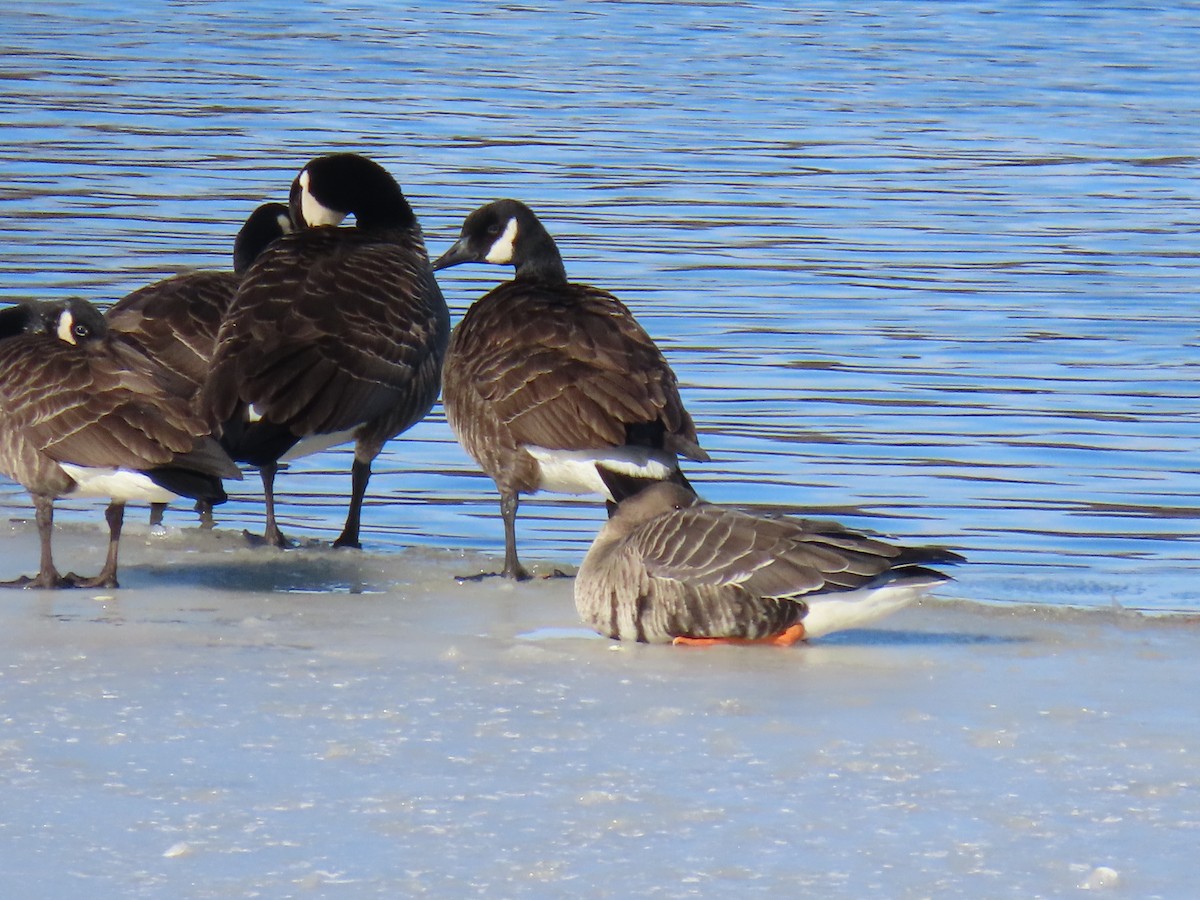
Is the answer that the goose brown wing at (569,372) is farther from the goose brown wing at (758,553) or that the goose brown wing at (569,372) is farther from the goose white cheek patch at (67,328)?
the goose white cheek patch at (67,328)

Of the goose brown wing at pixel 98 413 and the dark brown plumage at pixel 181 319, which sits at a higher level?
A: the dark brown plumage at pixel 181 319

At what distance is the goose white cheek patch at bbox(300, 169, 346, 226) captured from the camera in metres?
9.20

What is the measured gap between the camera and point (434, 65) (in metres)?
28.0

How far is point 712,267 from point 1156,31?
1910cm

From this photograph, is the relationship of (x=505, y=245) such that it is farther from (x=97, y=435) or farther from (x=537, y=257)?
(x=97, y=435)

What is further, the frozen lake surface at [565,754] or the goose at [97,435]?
the goose at [97,435]

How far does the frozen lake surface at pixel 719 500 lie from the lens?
4.47m

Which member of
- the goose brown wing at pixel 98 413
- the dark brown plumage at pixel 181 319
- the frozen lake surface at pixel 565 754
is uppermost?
the dark brown plumage at pixel 181 319

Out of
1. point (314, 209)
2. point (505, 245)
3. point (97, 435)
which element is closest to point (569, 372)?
point (505, 245)

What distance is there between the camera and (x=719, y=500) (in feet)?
30.2

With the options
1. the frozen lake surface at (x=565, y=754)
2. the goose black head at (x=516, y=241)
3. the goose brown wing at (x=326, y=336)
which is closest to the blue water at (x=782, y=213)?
the goose brown wing at (x=326, y=336)

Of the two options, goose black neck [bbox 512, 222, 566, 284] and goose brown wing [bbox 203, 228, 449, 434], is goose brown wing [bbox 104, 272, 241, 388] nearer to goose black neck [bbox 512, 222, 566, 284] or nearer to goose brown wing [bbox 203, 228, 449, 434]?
goose brown wing [bbox 203, 228, 449, 434]

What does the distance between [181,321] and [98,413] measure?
1556mm

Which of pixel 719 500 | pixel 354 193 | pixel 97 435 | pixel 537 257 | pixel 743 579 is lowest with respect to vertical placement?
pixel 719 500
